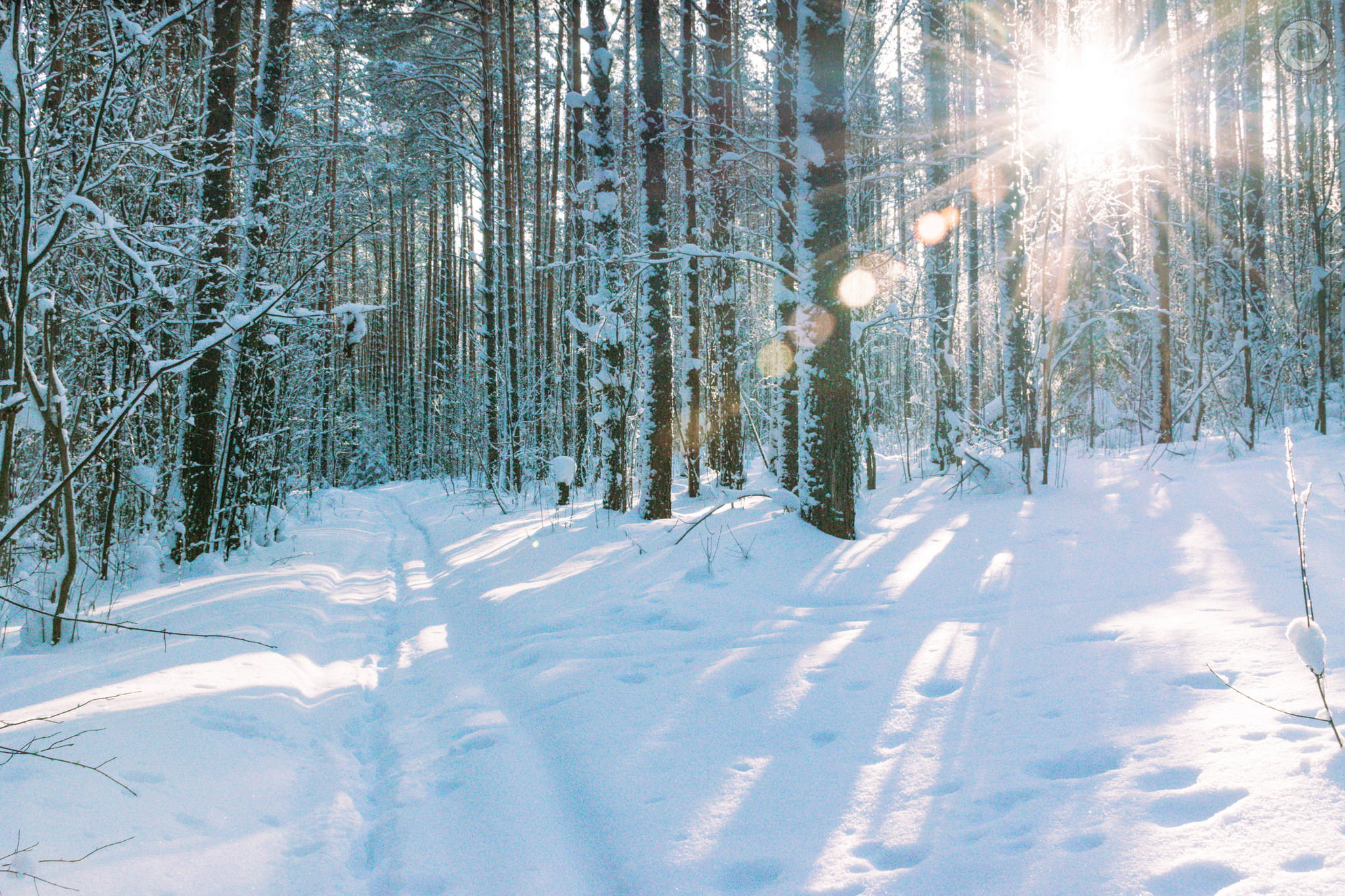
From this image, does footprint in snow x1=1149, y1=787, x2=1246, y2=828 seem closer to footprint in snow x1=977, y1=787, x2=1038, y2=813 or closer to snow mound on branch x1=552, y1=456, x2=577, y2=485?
footprint in snow x1=977, y1=787, x2=1038, y2=813

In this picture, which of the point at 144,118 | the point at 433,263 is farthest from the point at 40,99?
the point at 433,263

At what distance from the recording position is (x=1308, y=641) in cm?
185

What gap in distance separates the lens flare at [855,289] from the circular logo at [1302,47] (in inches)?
556

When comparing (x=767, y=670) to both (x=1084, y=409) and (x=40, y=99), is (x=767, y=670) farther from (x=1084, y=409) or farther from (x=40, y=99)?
(x=1084, y=409)

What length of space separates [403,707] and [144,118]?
5479 millimetres

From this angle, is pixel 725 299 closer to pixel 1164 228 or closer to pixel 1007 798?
pixel 1164 228

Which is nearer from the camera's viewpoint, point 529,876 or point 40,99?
point 529,876

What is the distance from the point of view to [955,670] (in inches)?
121

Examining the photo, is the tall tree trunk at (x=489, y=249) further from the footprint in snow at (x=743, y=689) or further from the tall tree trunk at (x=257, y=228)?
the footprint in snow at (x=743, y=689)

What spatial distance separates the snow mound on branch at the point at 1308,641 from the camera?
6.01 feet

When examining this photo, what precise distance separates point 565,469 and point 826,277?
17.8 feet

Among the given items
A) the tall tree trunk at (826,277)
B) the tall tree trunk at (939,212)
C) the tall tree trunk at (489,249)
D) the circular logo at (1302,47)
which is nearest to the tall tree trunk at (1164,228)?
the circular logo at (1302,47)

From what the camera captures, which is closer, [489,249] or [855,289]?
[855,289]

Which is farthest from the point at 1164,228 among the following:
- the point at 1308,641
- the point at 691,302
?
the point at 1308,641
